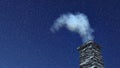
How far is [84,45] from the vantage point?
10.9 metres

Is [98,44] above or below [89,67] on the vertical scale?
above

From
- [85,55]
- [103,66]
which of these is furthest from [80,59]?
[103,66]

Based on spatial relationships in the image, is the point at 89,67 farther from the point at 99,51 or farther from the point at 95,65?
the point at 99,51

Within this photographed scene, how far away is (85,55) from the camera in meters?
10.7

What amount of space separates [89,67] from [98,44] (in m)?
1.13

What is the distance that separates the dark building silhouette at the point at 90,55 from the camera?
10.3 metres

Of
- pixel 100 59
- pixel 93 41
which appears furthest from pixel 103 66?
pixel 93 41

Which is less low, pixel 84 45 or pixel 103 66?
pixel 84 45

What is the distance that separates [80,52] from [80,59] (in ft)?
1.02

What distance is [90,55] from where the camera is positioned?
10.5 m

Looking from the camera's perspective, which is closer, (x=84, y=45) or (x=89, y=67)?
(x=89, y=67)

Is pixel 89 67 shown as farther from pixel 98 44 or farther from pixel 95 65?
pixel 98 44

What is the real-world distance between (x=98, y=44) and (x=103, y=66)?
2.98 feet

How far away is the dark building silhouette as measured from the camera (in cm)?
1029
